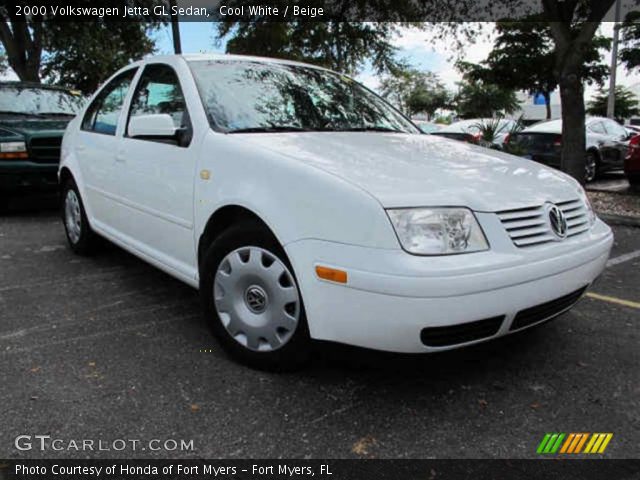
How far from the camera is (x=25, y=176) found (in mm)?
6430

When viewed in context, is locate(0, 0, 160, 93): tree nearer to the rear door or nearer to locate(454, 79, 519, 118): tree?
the rear door

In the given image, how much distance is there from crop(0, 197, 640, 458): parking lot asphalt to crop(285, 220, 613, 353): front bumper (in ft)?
0.50

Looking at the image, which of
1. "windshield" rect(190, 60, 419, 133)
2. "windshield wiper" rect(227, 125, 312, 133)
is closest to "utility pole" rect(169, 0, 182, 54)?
"windshield" rect(190, 60, 419, 133)

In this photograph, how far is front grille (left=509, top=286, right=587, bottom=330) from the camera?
7.73 feet

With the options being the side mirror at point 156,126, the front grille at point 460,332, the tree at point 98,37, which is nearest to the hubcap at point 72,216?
the side mirror at point 156,126

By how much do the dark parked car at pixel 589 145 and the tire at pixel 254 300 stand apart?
8.21m

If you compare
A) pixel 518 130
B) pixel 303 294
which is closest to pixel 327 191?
pixel 303 294

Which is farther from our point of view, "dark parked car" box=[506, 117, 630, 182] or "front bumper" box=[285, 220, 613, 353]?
"dark parked car" box=[506, 117, 630, 182]

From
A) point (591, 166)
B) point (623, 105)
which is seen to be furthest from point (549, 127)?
point (623, 105)

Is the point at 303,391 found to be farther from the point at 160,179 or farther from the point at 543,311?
the point at 160,179

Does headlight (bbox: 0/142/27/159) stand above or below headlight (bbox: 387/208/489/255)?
below

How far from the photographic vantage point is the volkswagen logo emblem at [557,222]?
249 centimetres
